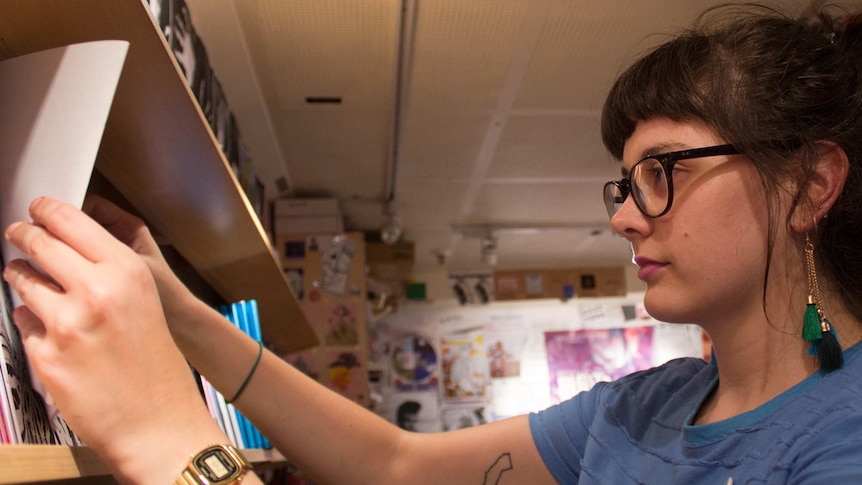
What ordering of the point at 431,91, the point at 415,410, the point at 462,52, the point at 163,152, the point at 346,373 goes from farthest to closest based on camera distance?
the point at 415,410 < the point at 346,373 < the point at 431,91 < the point at 462,52 < the point at 163,152

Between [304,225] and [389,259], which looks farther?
[389,259]

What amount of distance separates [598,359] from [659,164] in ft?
17.5

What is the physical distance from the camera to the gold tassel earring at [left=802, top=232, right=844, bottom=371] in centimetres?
82

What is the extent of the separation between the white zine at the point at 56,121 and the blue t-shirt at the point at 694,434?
0.76 meters

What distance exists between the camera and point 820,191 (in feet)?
2.94

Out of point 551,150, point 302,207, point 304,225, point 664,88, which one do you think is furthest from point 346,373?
point 664,88

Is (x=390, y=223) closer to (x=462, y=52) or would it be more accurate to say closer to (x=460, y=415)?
(x=462, y=52)

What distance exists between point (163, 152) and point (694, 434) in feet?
2.93

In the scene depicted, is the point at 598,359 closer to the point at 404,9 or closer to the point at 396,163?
the point at 396,163

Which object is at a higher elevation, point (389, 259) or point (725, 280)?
point (389, 259)

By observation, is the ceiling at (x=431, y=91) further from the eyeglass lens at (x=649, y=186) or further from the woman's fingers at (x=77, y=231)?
the woman's fingers at (x=77, y=231)

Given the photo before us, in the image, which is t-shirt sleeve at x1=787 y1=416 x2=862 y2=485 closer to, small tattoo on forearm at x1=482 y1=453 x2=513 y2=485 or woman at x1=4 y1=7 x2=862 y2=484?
woman at x1=4 y1=7 x2=862 y2=484

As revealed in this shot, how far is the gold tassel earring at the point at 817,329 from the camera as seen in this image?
2.70ft

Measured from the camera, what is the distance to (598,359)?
602cm
